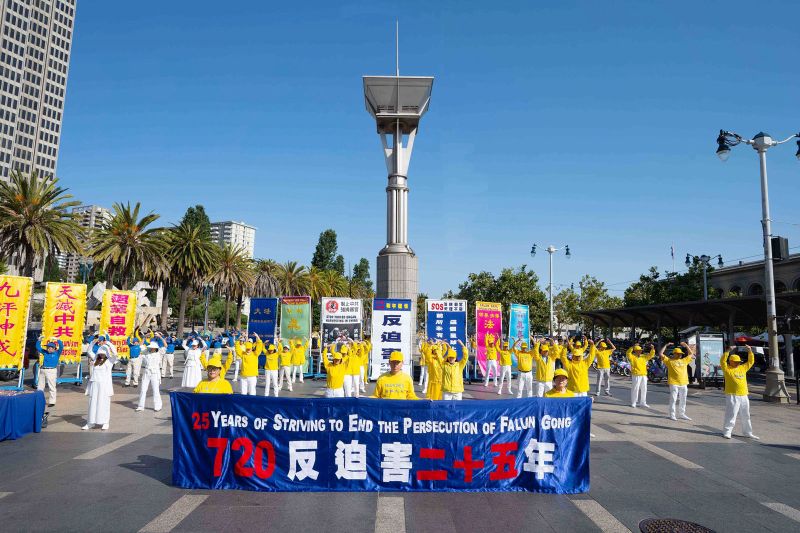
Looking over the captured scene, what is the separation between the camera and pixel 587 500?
719 centimetres

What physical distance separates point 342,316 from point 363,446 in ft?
53.1

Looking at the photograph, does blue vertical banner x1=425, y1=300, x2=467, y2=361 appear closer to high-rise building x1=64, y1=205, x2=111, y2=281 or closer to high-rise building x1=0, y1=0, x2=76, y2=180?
high-rise building x1=64, y1=205, x2=111, y2=281

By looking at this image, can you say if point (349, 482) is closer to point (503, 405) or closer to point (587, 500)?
point (503, 405)

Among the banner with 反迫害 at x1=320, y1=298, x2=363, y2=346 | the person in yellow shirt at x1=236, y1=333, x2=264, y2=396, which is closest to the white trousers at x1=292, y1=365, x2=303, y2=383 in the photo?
the banner with 反迫害 at x1=320, y1=298, x2=363, y2=346

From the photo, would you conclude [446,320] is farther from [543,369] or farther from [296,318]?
[543,369]

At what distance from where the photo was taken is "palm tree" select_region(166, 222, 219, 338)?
39.7m

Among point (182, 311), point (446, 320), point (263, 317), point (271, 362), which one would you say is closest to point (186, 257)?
point (182, 311)

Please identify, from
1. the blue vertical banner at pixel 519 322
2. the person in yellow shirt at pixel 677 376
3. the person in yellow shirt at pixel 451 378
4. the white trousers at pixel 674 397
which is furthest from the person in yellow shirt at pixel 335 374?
the blue vertical banner at pixel 519 322

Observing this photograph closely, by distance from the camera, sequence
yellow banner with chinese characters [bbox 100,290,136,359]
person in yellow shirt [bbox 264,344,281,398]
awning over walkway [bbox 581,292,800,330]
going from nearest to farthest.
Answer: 1. person in yellow shirt [bbox 264,344,281,398]
2. yellow banner with chinese characters [bbox 100,290,136,359]
3. awning over walkway [bbox 581,292,800,330]

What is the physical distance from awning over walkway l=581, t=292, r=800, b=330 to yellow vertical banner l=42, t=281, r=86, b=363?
3019cm

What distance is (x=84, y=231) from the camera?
3105 cm

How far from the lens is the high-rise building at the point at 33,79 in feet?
325

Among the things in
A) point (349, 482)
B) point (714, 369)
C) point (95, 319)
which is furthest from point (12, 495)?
point (95, 319)

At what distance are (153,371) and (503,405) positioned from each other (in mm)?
11129
